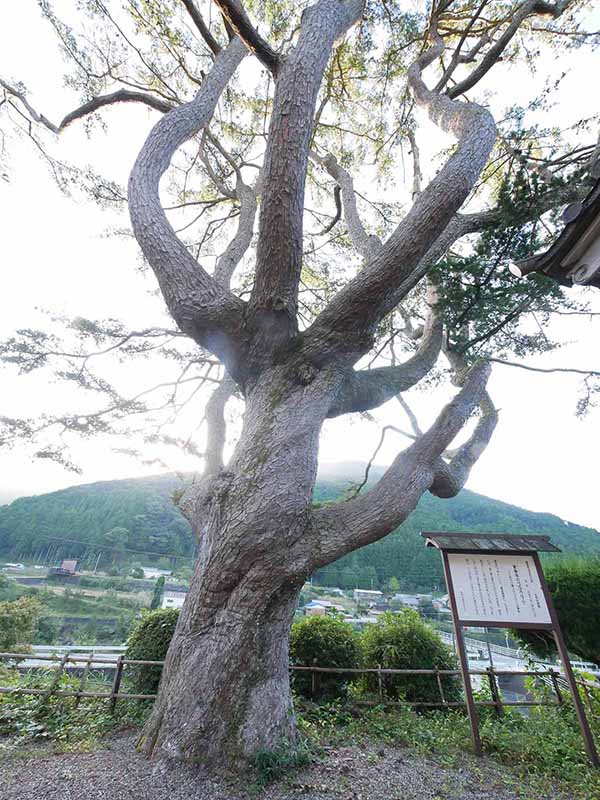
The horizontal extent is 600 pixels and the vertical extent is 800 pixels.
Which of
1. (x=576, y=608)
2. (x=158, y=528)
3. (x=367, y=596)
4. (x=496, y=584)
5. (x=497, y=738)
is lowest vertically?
(x=497, y=738)

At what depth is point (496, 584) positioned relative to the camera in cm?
342

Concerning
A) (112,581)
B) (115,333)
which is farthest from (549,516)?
(112,581)

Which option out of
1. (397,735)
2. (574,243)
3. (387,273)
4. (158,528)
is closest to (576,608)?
(397,735)

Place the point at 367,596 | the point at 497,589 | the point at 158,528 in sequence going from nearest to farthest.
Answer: the point at 497,589
the point at 367,596
the point at 158,528

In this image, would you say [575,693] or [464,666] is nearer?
[575,693]

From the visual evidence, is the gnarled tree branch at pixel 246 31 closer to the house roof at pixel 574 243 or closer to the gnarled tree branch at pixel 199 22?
the gnarled tree branch at pixel 199 22

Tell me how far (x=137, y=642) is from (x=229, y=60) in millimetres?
7282

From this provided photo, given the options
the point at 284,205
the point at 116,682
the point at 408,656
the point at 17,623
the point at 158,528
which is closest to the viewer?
the point at 284,205

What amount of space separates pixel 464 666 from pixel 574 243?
Result: 3.61 meters

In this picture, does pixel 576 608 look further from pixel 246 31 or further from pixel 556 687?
pixel 246 31

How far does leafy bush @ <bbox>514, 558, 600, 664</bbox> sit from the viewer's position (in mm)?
4477

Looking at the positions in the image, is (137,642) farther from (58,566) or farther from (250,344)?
(58,566)

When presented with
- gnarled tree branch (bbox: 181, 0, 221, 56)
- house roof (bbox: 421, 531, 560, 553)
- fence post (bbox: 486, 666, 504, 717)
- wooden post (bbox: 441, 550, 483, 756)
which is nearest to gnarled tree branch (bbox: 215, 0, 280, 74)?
gnarled tree branch (bbox: 181, 0, 221, 56)

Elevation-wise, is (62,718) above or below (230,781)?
below
